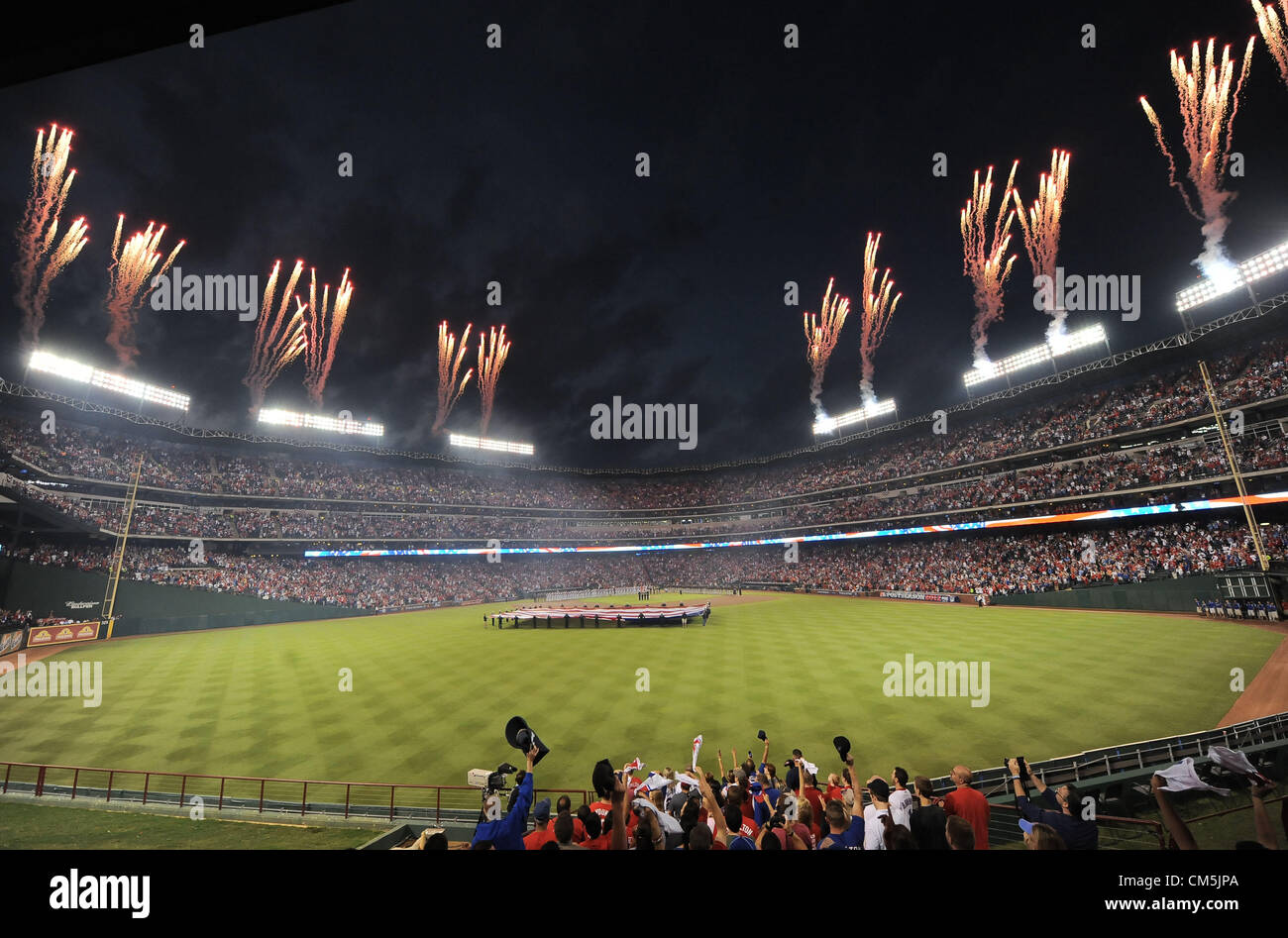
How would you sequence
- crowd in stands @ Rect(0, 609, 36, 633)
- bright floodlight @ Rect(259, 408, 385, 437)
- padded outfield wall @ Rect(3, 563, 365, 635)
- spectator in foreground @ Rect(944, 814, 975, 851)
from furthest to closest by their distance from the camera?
1. bright floodlight @ Rect(259, 408, 385, 437)
2. padded outfield wall @ Rect(3, 563, 365, 635)
3. crowd in stands @ Rect(0, 609, 36, 633)
4. spectator in foreground @ Rect(944, 814, 975, 851)

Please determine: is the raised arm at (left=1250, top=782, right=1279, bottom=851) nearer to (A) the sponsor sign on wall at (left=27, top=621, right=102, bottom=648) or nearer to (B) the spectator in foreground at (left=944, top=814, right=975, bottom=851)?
(B) the spectator in foreground at (left=944, top=814, right=975, bottom=851)

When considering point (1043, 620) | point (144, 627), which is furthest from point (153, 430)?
point (1043, 620)

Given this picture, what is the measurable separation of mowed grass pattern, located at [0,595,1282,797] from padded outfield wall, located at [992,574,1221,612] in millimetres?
2106

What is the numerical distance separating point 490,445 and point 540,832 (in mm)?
84749

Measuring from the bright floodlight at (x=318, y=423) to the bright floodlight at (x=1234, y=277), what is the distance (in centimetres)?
8589

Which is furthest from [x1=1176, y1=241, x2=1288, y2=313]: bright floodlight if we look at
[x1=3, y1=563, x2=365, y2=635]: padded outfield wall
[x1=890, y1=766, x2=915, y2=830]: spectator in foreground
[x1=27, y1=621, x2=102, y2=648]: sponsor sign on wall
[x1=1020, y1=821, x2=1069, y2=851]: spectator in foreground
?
[x1=27, y1=621, x2=102, y2=648]: sponsor sign on wall

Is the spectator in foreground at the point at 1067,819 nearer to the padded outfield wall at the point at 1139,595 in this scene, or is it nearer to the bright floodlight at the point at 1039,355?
the padded outfield wall at the point at 1139,595

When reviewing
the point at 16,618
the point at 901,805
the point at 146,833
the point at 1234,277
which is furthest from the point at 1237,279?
the point at 16,618

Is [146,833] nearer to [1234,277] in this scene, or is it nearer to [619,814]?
[619,814]

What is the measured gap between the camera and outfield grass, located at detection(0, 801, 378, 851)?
9.14m

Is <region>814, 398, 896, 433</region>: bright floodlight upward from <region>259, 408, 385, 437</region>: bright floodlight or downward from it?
upward

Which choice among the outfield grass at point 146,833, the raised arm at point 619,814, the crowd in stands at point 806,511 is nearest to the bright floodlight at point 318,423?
the crowd in stands at point 806,511
